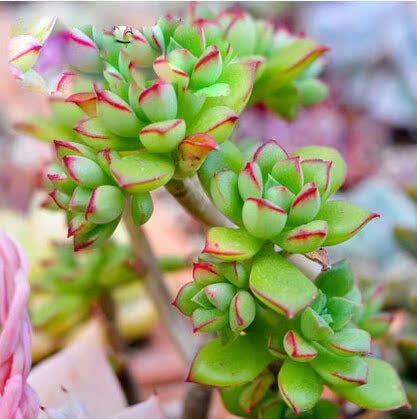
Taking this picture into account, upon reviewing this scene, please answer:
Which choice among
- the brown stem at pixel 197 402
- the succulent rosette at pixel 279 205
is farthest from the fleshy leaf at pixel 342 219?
the brown stem at pixel 197 402

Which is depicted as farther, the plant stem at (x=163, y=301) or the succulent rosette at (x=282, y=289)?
the plant stem at (x=163, y=301)

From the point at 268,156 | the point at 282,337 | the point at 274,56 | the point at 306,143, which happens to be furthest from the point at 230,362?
the point at 306,143

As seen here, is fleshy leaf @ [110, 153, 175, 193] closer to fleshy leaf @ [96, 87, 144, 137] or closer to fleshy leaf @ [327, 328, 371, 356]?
fleshy leaf @ [96, 87, 144, 137]

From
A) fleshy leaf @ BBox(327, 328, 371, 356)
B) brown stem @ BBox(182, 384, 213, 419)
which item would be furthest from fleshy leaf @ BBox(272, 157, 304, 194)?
brown stem @ BBox(182, 384, 213, 419)

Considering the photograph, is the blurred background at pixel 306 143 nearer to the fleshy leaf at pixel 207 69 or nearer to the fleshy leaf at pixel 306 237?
the fleshy leaf at pixel 207 69

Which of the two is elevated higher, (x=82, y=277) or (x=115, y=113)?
(x=115, y=113)

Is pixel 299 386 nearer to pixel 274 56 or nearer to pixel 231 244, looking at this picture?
pixel 231 244

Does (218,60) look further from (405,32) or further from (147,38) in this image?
(405,32)
